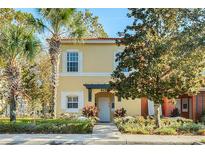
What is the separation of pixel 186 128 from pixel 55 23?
8.67 metres

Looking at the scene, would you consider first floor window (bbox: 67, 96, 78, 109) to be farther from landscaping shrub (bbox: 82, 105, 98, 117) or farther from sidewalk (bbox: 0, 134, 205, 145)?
sidewalk (bbox: 0, 134, 205, 145)

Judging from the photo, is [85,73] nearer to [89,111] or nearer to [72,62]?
[72,62]

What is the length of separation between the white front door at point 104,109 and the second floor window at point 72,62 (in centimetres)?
258

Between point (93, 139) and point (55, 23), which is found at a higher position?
point (55, 23)

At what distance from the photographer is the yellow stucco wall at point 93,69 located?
26172mm

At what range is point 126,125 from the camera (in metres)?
20.1

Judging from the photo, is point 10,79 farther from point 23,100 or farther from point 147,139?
point 23,100

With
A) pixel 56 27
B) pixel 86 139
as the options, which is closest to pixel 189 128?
pixel 86 139

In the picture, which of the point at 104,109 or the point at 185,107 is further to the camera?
the point at 185,107

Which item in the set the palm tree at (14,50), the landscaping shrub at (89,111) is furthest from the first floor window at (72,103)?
the palm tree at (14,50)

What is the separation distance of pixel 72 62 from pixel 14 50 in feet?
19.8

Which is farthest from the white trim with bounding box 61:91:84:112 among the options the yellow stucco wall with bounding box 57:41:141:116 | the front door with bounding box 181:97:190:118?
the front door with bounding box 181:97:190:118

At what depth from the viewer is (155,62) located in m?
19.4
